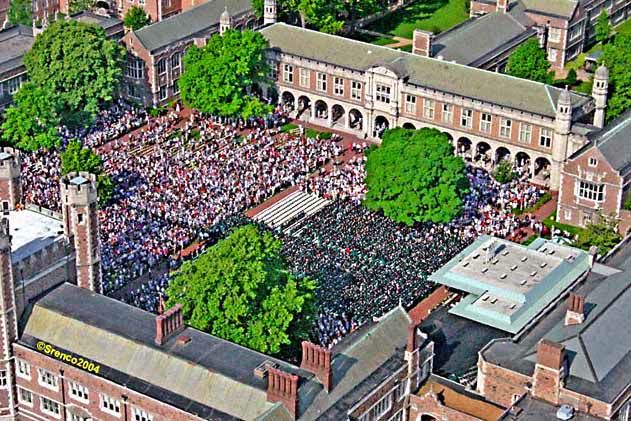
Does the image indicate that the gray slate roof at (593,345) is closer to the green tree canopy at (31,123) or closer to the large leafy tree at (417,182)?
the large leafy tree at (417,182)

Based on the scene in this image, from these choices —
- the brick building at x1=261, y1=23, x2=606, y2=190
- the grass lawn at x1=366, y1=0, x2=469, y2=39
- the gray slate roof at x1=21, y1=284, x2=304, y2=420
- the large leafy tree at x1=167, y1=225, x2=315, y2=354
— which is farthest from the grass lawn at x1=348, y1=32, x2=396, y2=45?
the gray slate roof at x1=21, y1=284, x2=304, y2=420

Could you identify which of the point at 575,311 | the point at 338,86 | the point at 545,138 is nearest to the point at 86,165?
the point at 338,86

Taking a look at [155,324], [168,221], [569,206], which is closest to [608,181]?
[569,206]

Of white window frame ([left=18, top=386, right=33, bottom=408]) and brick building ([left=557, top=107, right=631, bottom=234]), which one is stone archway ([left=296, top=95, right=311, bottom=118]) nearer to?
brick building ([left=557, top=107, right=631, bottom=234])

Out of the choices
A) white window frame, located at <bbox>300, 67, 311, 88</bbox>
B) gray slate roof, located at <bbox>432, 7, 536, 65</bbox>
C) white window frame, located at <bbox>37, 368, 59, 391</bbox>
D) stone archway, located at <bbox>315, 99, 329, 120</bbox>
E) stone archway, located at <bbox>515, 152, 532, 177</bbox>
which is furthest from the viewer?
stone archway, located at <bbox>315, 99, 329, 120</bbox>

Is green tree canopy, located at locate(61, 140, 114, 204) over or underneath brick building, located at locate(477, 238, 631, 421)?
underneath

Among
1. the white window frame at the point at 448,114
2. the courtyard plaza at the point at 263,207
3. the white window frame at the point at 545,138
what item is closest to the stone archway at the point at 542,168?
the white window frame at the point at 545,138
